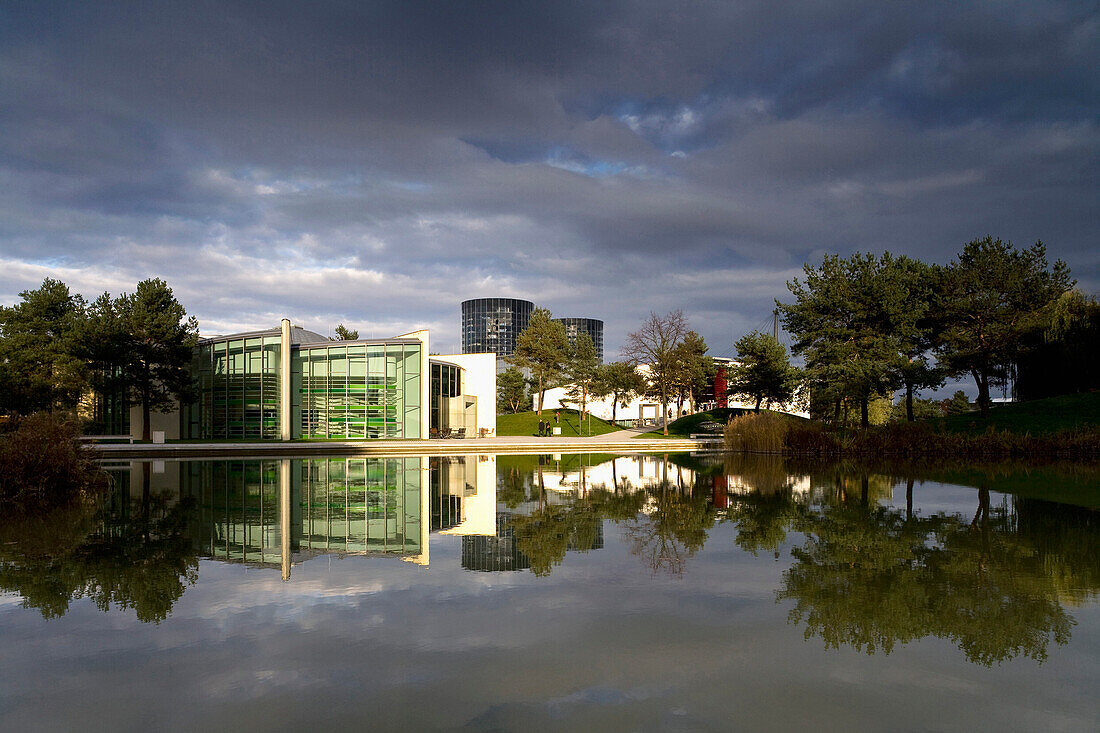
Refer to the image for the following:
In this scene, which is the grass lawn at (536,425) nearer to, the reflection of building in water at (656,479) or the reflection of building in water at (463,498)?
the reflection of building in water at (656,479)

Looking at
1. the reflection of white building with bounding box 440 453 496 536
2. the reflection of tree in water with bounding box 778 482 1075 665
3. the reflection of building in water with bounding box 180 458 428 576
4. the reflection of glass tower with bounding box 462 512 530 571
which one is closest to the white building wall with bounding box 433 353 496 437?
the reflection of white building with bounding box 440 453 496 536

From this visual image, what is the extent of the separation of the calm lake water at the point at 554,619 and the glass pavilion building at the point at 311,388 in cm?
3160

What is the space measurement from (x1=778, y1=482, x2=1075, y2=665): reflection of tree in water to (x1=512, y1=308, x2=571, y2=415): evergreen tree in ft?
169

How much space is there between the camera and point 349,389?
43.9 meters

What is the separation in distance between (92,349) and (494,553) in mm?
40441

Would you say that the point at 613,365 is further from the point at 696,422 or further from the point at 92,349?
the point at 92,349

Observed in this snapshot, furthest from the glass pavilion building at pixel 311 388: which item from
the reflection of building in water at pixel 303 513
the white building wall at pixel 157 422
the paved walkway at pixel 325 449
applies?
the reflection of building in water at pixel 303 513

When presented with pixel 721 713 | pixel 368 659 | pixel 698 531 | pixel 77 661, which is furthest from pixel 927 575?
pixel 77 661

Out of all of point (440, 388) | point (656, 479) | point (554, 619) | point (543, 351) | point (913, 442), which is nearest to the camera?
point (554, 619)

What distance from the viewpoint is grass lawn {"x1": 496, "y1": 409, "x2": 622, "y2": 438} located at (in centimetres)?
5569

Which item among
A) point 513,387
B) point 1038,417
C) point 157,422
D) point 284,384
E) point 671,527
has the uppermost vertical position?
point 284,384

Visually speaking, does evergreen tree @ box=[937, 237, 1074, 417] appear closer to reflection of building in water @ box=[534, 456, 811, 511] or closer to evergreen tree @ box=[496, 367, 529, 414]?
reflection of building in water @ box=[534, 456, 811, 511]

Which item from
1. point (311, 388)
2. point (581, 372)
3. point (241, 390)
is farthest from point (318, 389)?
point (581, 372)

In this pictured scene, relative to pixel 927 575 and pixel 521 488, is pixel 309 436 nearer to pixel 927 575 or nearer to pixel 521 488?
pixel 521 488
